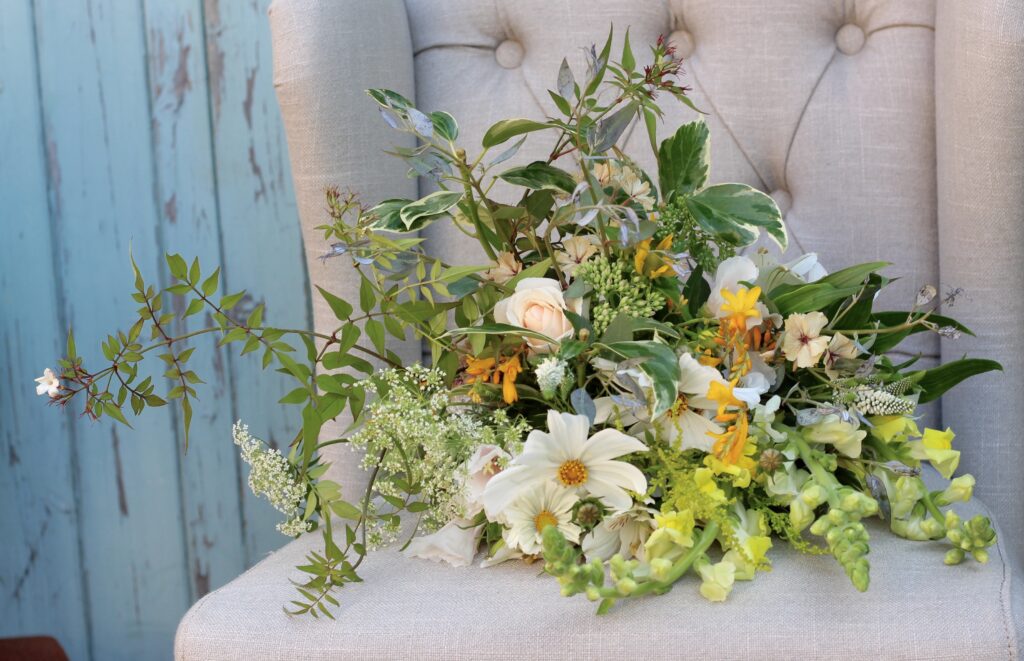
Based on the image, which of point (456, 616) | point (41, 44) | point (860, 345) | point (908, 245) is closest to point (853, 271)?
point (860, 345)

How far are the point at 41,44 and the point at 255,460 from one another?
103 cm

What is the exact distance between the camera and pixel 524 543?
65cm

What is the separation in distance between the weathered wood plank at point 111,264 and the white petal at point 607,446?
1.01 metres

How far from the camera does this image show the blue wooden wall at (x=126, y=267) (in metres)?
1.39

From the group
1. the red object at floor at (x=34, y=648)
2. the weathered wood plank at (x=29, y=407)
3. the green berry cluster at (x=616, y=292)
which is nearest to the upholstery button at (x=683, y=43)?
the green berry cluster at (x=616, y=292)

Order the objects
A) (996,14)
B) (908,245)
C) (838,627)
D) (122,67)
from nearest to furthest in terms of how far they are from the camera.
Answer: (838,627)
(996,14)
(908,245)
(122,67)

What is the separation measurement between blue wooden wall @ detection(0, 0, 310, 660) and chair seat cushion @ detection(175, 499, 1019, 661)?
830mm

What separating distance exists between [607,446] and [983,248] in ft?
1.81

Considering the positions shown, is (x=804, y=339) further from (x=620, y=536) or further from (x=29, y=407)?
(x=29, y=407)

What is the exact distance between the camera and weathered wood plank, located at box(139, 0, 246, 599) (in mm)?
1387

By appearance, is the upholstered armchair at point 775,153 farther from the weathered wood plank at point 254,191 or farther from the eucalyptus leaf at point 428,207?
the weathered wood plank at point 254,191

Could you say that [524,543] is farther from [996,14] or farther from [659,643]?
[996,14]

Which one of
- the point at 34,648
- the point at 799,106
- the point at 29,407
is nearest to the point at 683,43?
the point at 799,106

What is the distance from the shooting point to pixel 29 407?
1438 mm
